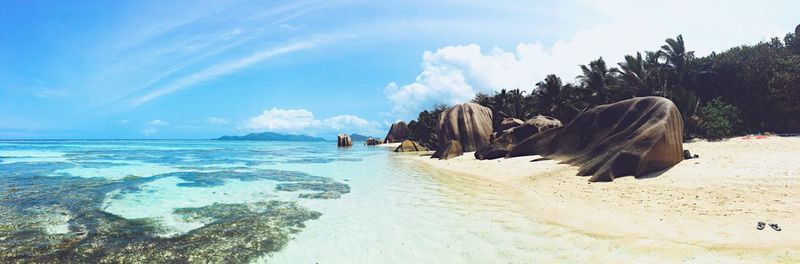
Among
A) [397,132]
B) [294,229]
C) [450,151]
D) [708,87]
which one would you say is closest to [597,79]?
[708,87]

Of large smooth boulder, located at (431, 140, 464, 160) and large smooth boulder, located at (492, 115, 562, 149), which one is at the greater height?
large smooth boulder, located at (492, 115, 562, 149)

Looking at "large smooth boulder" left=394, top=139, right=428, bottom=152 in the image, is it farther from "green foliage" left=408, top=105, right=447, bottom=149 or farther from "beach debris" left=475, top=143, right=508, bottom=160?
"beach debris" left=475, top=143, right=508, bottom=160

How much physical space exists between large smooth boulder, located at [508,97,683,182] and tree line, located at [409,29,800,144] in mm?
12513

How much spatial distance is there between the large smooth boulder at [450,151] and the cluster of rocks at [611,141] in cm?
11

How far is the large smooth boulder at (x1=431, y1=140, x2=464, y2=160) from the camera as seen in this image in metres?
29.5

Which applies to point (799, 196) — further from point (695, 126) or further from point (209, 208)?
point (695, 126)

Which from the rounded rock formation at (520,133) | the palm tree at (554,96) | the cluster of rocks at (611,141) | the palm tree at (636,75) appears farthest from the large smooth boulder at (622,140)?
the palm tree at (554,96)

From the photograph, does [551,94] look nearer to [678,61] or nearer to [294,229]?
[678,61]

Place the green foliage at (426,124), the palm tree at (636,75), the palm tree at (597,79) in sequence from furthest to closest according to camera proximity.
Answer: the green foliage at (426,124) < the palm tree at (597,79) < the palm tree at (636,75)

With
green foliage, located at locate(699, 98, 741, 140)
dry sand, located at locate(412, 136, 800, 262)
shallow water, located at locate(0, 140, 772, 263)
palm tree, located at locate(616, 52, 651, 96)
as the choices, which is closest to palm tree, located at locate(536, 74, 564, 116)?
palm tree, located at locate(616, 52, 651, 96)

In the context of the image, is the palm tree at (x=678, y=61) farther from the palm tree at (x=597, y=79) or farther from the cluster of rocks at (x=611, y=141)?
the cluster of rocks at (x=611, y=141)

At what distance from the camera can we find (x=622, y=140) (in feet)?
50.1

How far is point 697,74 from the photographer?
35.1 meters

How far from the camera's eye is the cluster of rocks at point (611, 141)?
13367 millimetres
